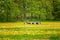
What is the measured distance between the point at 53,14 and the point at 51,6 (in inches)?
101

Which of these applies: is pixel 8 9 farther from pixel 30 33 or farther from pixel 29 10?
pixel 30 33

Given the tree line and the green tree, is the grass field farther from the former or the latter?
the tree line

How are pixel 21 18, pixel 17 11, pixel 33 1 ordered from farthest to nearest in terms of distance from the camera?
pixel 21 18, pixel 33 1, pixel 17 11

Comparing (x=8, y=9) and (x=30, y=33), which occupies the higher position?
(x=30, y=33)

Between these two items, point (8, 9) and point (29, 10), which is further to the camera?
point (29, 10)

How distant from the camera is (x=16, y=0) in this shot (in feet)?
196

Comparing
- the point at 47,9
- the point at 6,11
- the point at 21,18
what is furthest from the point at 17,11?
the point at 47,9

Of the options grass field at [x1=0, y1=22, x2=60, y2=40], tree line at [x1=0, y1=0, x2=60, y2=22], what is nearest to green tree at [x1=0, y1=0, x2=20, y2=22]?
tree line at [x1=0, y1=0, x2=60, y2=22]

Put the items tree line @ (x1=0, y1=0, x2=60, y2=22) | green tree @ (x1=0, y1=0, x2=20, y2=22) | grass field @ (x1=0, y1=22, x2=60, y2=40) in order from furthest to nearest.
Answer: tree line @ (x1=0, y1=0, x2=60, y2=22) < green tree @ (x1=0, y1=0, x2=20, y2=22) < grass field @ (x1=0, y1=22, x2=60, y2=40)

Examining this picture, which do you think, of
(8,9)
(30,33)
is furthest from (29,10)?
(30,33)

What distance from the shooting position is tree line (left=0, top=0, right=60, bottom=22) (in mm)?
55281

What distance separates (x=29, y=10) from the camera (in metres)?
59.2

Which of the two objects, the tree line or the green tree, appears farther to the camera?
the tree line

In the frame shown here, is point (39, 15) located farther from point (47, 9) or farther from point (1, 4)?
point (1, 4)
